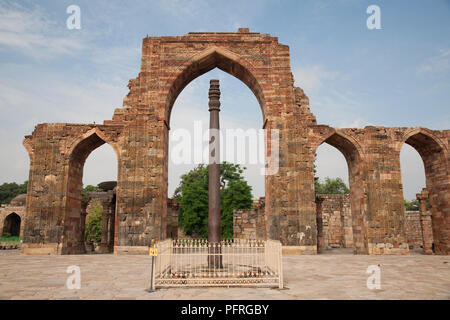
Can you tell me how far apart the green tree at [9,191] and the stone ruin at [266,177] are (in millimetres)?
57624

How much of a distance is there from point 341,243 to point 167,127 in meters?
14.1

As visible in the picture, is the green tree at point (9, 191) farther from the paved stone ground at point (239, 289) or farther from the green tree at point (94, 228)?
the paved stone ground at point (239, 289)

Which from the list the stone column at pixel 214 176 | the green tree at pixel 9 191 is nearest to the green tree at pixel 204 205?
the stone column at pixel 214 176

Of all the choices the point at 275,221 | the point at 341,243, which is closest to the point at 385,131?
the point at 275,221

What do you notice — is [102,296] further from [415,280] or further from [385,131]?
[385,131]

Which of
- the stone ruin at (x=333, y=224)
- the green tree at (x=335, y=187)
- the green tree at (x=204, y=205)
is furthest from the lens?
the green tree at (x=335, y=187)

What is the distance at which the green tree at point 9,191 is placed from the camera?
61.4 m

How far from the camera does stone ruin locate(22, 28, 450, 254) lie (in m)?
13.9

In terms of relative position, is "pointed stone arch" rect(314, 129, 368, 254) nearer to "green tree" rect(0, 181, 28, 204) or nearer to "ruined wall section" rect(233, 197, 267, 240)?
"ruined wall section" rect(233, 197, 267, 240)

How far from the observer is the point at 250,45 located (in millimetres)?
15703

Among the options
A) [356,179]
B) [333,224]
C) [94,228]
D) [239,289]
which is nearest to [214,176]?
[239,289]

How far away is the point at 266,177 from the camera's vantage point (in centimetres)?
1477

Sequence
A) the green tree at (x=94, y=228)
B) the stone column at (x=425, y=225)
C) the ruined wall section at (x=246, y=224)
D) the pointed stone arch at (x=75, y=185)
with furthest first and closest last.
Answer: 1. the green tree at (x=94, y=228)
2. the ruined wall section at (x=246, y=224)
3. the stone column at (x=425, y=225)
4. the pointed stone arch at (x=75, y=185)

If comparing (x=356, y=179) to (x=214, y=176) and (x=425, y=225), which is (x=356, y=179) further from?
(x=214, y=176)
